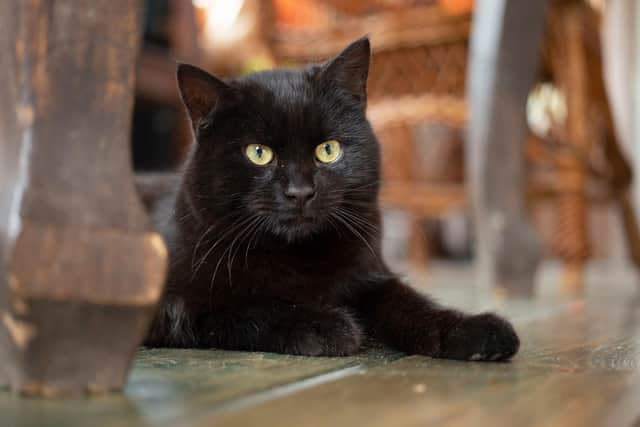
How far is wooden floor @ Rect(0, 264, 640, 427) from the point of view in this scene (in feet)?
2.02

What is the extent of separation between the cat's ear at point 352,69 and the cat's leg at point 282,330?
1.20 feet

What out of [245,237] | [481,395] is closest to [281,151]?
[245,237]

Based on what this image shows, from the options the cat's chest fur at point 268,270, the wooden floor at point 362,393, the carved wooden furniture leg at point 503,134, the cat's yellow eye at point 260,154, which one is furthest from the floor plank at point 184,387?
the carved wooden furniture leg at point 503,134

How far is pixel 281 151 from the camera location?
1088 mm

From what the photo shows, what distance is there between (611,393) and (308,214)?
0.47 meters

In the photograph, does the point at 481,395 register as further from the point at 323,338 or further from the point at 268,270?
the point at 268,270

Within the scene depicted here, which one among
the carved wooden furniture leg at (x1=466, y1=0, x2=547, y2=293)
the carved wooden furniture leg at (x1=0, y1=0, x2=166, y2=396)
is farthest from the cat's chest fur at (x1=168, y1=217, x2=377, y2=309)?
the carved wooden furniture leg at (x1=466, y1=0, x2=547, y2=293)

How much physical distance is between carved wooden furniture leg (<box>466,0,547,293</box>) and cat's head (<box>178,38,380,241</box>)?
0.67 metres

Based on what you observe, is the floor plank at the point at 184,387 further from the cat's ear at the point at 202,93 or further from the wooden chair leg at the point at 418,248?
the wooden chair leg at the point at 418,248

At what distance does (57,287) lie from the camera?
0.63 m

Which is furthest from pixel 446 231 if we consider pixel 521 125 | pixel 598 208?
A: pixel 521 125

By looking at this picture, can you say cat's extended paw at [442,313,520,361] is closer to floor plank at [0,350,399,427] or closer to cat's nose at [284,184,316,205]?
floor plank at [0,350,399,427]

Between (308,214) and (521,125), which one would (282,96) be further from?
(521,125)

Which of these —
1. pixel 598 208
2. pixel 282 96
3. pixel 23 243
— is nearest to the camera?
pixel 23 243
